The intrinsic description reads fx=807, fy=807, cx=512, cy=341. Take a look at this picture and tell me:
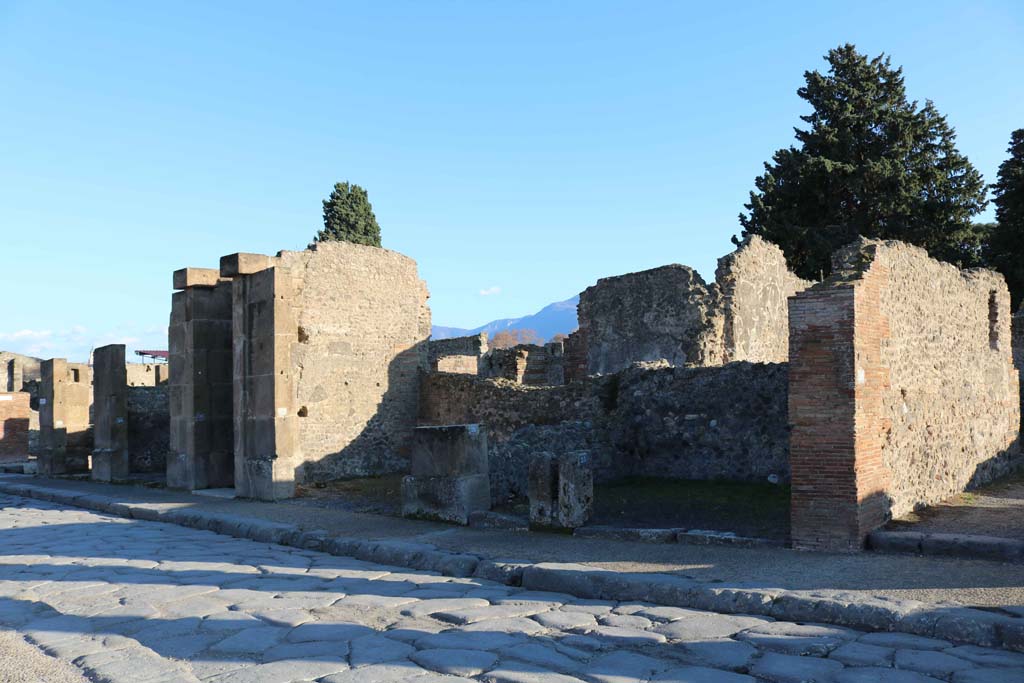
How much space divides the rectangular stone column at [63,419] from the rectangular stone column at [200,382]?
4732mm

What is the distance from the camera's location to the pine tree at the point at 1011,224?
76.2 feet

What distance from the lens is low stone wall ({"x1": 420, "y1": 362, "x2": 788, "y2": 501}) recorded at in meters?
9.37

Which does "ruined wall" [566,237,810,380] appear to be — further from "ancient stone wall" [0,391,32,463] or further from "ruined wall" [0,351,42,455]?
"ruined wall" [0,351,42,455]

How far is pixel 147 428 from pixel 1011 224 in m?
23.8

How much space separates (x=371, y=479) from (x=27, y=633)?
26.6ft

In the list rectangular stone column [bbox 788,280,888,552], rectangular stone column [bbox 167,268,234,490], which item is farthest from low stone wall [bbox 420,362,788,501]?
rectangular stone column [bbox 167,268,234,490]

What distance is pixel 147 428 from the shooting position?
15312mm

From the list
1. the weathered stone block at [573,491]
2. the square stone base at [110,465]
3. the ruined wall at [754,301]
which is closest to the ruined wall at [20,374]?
the square stone base at [110,465]

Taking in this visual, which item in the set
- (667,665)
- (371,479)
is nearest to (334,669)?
(667,665)

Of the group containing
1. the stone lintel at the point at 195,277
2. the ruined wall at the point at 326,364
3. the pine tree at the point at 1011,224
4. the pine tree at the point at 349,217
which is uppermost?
the pine tree at the point at 349,217

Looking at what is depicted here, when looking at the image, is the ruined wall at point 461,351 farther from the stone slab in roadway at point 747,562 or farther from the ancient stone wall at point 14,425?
the ancient stone wall at point 14,425

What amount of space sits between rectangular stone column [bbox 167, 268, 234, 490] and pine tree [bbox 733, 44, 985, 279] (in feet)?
57.3

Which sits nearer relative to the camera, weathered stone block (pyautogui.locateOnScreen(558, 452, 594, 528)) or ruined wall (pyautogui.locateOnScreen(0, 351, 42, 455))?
weathered stone block (pyautogui.locateOnScreen(558, 452, 594, 528))

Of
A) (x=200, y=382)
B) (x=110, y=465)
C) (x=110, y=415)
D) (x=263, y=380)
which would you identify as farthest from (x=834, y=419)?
(x=110, y=415)
